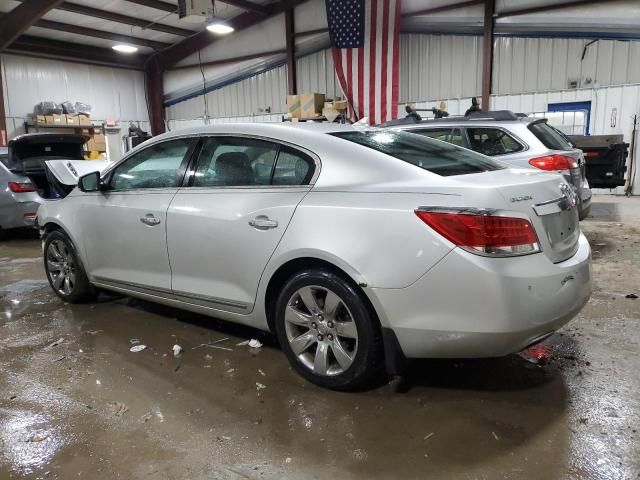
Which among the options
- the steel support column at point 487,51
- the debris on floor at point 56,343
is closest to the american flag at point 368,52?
the steel support column at point 487,51

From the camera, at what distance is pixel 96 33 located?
15.5 m

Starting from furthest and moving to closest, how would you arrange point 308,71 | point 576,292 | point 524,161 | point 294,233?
1. point 308,71
2. point 524,161
3. point 294,233
4. point 576,292

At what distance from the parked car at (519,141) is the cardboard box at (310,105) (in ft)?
23.5

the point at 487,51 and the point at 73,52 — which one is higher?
the point at 73,52

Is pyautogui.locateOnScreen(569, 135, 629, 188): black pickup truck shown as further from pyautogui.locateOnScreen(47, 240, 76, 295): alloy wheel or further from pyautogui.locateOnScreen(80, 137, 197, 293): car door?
pyautogui.locateOnScreen(47, 240, 76, 295): alloy wheel

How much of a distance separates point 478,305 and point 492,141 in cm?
407

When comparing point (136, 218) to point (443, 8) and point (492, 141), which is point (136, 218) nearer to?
point (492, 141)

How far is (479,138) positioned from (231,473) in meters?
4.84

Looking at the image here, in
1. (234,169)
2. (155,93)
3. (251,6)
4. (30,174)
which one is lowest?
(30,174)

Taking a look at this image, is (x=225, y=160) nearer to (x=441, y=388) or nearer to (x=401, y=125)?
(x=441, y=388)

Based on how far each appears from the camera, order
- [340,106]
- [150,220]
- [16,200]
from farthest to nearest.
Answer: [340,106] → [16,200] → [150,220]

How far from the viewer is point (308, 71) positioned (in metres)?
15.6

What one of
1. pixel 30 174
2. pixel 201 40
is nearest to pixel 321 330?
pixel 30 174

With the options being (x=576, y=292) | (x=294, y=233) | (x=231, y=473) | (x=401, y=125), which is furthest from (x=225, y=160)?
(x=401, y=125)
